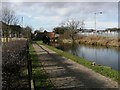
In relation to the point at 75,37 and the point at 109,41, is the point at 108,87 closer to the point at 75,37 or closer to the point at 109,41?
the point at 109,41

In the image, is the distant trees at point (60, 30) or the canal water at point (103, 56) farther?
the distant trees at point (60, 30)

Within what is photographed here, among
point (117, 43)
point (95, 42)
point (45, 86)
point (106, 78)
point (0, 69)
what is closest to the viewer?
point (0, 69)

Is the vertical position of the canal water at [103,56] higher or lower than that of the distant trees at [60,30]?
lower

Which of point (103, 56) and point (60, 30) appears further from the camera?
point (60, 30)

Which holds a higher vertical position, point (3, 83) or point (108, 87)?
point (3, 83)

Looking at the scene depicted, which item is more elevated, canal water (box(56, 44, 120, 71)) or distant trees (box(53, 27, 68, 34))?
distant trees (box(53, 27, 68, 34))

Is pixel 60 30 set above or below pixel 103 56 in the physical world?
above

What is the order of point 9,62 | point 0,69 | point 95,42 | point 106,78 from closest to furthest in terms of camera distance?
point 0,69 → point 9,62 → point 106,78 → point 95,42

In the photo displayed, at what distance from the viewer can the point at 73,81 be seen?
11242 millimetres

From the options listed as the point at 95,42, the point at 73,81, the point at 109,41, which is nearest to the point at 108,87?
the point at 73,81

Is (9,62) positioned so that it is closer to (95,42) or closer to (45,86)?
(45,86)

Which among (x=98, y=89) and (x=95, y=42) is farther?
(x=95, y=42)

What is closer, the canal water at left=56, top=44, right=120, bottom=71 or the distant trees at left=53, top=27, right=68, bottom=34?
the canal water at left=56, top=44, right=120, bottom=71

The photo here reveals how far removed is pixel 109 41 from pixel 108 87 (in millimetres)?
50477
